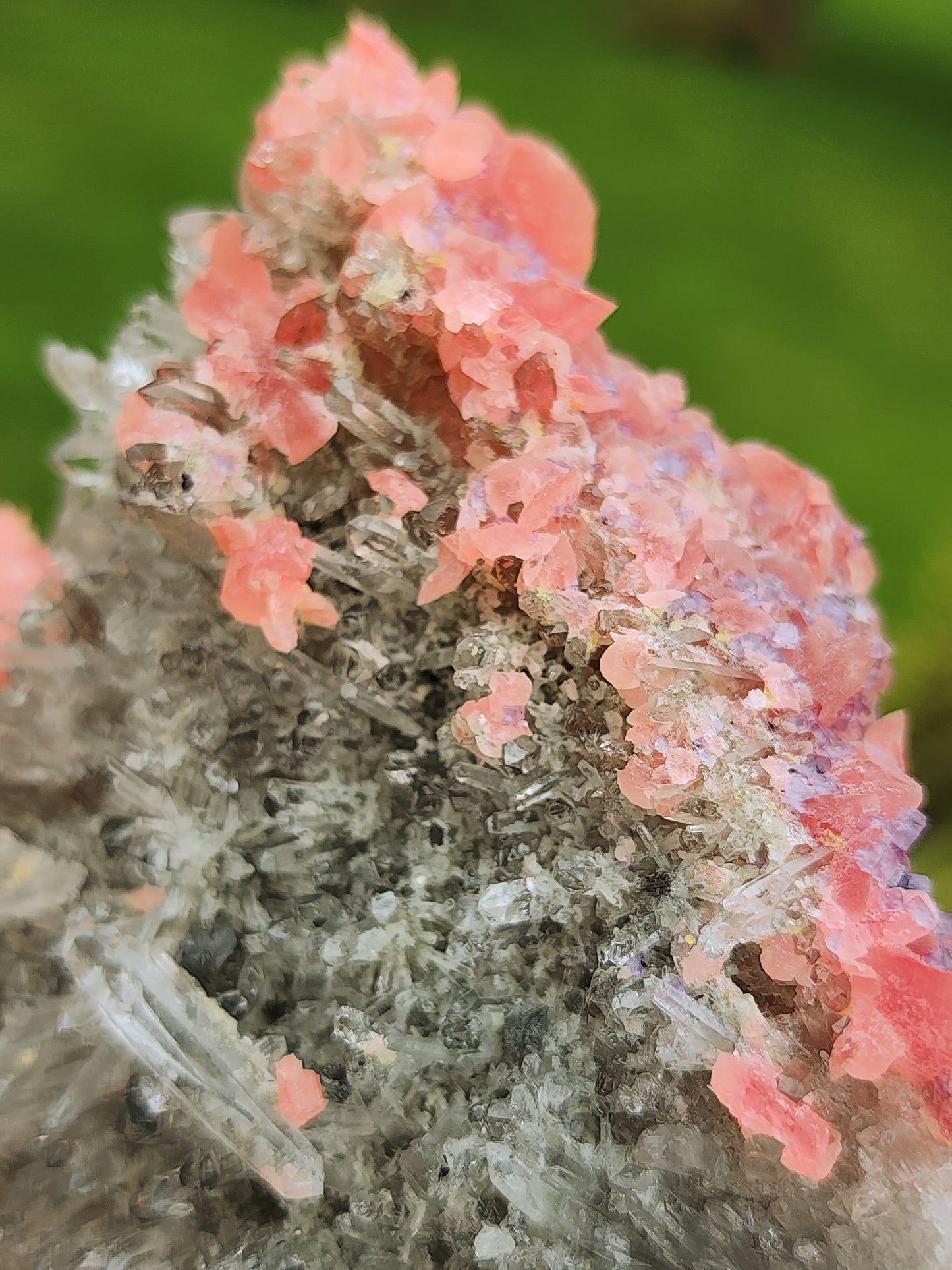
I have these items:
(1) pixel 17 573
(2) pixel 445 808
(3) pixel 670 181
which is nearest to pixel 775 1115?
(2) pixel 445 808

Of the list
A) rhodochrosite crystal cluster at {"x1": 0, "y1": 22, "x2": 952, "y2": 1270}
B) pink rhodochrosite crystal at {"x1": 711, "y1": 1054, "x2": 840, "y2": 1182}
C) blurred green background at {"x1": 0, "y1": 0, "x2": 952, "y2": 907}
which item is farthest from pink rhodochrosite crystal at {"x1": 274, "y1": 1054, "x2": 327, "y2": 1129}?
blurred green background at {"x1": 0, "y1": 0, "x2": 952, "y2": 907}

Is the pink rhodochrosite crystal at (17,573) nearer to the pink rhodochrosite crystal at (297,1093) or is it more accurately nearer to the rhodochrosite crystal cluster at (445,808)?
the rhodochrosite crystal cluster at (445,808)

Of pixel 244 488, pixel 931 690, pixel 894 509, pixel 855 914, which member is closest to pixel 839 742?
pixel 855 914

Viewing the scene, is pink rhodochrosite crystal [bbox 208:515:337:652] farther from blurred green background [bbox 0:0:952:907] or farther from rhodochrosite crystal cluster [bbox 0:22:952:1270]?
blurred green background [bbox 0:0:952:907]

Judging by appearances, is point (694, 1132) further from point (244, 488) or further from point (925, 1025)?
point (244, 488)

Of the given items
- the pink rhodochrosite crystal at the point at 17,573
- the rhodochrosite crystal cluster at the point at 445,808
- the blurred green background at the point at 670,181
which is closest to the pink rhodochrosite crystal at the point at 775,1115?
the rhodochrosite crystal cluster at the point at 445,808

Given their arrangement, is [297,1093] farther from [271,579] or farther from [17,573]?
[17,573]
